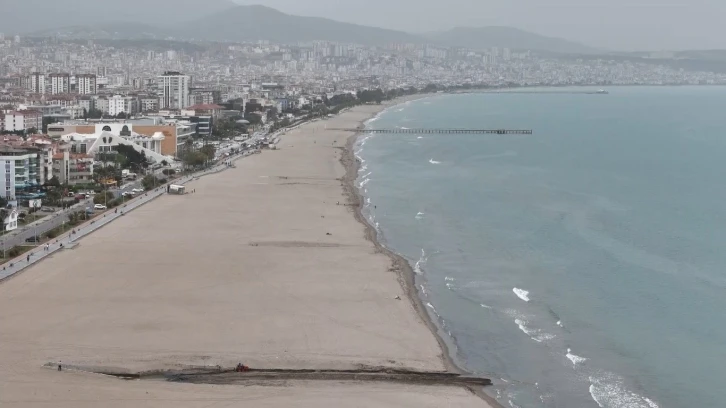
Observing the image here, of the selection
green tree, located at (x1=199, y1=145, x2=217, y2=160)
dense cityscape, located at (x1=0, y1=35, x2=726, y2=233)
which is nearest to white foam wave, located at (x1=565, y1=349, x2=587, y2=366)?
dense cityscape, located at (x1=0, y1=35, x2=726, y2=233)

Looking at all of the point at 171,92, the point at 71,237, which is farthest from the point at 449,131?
the point at 71,237

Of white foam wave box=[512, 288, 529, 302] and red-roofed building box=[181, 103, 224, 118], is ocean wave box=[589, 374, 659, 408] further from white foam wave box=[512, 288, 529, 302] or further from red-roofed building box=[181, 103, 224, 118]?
red-roofed building box=[181, 103, 224, 118]

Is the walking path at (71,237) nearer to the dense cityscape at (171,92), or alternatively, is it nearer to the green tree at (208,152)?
the dense cityscape at (171,92)

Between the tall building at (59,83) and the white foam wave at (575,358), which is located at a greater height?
the white foam wave at (575,358)

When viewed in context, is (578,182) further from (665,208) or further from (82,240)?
(82,240)

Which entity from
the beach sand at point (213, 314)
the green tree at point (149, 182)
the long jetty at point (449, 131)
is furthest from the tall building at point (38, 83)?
the beach sand at point (213, 314)
